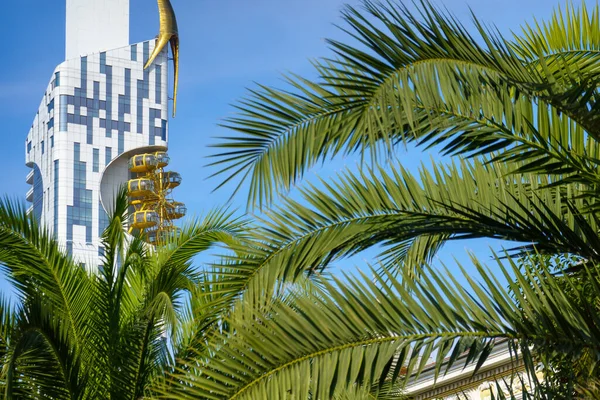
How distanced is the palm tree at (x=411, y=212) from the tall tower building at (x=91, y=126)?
9028 cm

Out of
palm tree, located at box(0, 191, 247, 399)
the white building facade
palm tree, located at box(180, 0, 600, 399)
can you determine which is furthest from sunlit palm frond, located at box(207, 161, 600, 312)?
the white building facade

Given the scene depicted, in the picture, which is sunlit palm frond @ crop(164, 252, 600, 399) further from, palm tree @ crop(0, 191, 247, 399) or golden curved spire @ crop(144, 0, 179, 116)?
golden curved spire @ crop(144, 0, 179, 116)

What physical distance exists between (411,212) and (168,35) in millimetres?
93774

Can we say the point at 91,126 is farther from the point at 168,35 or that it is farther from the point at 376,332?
the point at 376,332

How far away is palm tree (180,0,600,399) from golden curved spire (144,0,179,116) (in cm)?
9098

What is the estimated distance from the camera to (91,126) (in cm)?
9781

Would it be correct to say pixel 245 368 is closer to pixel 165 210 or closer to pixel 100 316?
pixel 100 316

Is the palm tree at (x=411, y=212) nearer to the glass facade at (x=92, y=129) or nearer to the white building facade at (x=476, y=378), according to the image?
the white building facade at (x=476, y=378)

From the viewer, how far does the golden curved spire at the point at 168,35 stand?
9556cm

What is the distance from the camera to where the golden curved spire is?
95.6 metres

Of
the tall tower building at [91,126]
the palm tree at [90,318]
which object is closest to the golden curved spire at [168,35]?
the tall tower building at [91,126]

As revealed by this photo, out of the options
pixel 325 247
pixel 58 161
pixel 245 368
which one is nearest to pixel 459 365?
pixel 325 247

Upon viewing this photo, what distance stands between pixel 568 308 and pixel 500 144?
1282 mm

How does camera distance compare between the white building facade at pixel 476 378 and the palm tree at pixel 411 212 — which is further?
the white building facade at pixel 476 378
